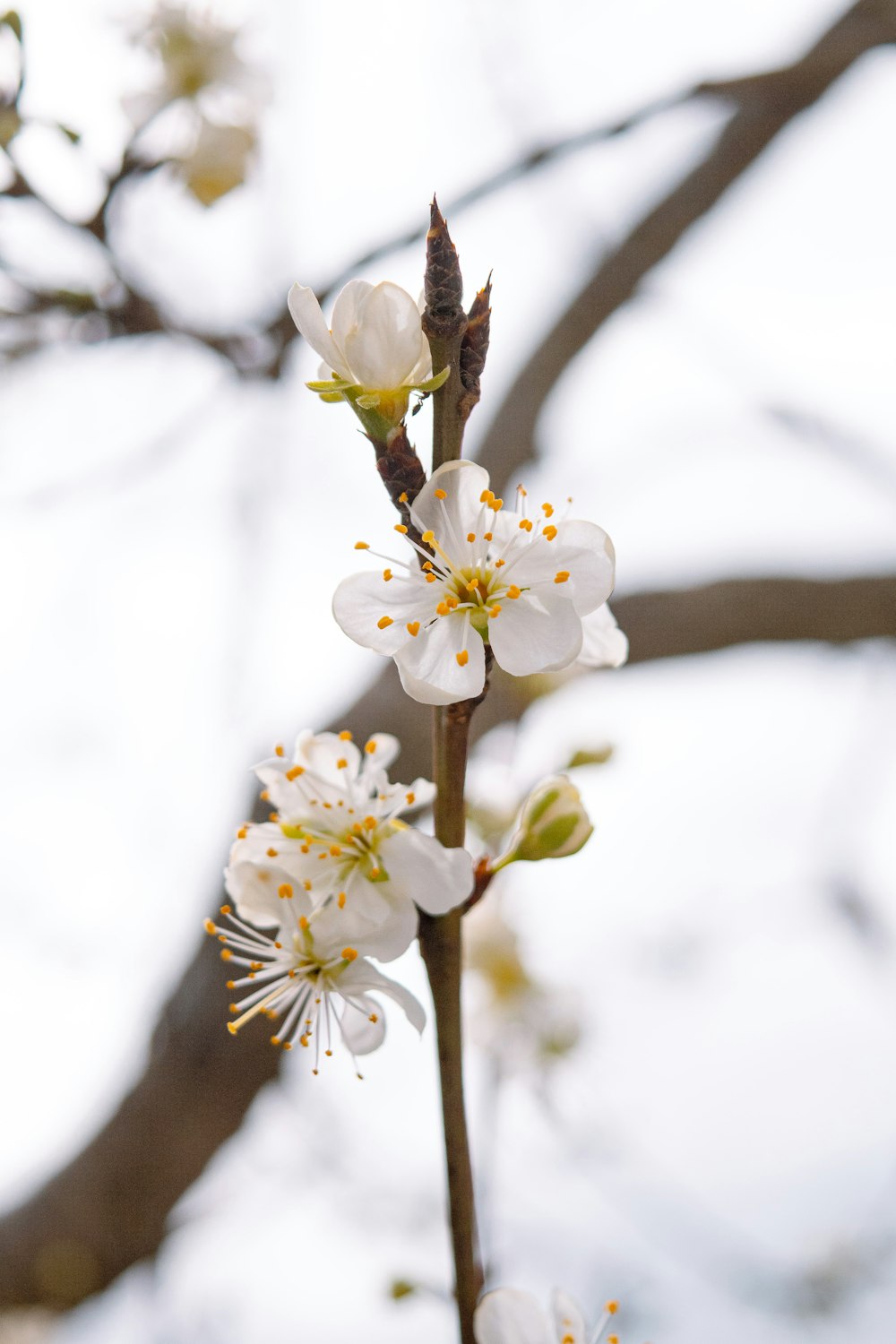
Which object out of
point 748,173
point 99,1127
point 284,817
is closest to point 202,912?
point 99,1127

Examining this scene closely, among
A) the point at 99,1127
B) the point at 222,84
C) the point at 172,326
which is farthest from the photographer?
the point at 99,1127

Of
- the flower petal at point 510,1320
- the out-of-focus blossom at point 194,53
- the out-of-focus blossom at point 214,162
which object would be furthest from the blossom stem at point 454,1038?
the out-of-focus blossom at point 194,53

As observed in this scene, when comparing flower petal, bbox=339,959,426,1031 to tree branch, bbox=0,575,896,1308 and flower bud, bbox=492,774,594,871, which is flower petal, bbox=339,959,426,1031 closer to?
flower bud, bbox=492,774,594,871

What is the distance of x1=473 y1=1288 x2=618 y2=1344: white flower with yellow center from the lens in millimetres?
450

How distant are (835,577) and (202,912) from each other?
3.42ft

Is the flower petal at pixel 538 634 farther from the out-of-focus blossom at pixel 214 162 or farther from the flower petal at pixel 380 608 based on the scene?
the out-of-focus blossom at pixel 214 162

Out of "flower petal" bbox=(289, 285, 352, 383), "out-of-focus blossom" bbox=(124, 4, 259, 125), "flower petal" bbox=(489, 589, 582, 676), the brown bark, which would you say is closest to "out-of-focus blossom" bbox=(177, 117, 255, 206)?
"out-of-focus blossom" bbox=(124, 4, 259, 125)

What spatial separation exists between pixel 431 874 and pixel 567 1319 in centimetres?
26

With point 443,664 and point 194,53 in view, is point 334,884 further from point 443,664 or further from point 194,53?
point 194,53

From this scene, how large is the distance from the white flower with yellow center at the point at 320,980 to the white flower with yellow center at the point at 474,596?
131mm

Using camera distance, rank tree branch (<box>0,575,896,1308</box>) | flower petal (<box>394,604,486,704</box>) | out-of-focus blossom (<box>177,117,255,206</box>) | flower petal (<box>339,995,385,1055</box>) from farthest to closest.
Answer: tree branch (<box>0,575,896,1308</box>), out-of-focus blossom (<box>177,117,255,206</box>), flower petal (<box>339,995,385,1055</box>), flower petal (<box>394,604,486,704</box>)

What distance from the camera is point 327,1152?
93.0 inches

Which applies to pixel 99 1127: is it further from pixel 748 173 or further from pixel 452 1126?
pixel 748 173

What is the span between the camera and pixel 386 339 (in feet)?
1.49
